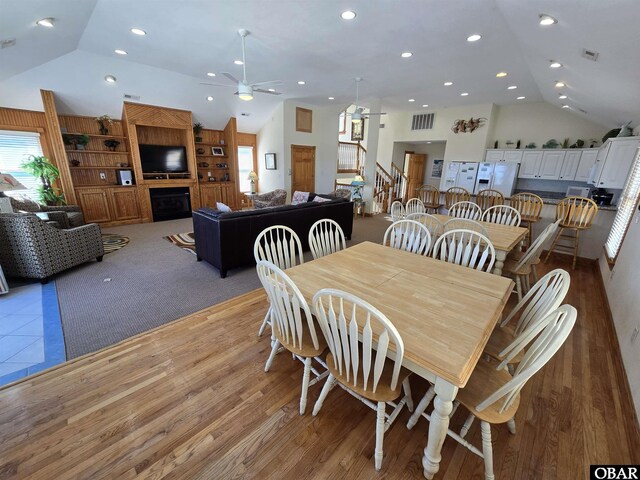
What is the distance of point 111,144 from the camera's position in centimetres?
614

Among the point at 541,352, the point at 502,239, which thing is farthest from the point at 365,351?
the point at 502,239

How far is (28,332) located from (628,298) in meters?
5.36

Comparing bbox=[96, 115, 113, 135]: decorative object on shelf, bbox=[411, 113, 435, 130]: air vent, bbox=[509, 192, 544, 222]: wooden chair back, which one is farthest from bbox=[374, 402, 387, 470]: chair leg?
bbox=[411, 113, 435, 130]: air vent

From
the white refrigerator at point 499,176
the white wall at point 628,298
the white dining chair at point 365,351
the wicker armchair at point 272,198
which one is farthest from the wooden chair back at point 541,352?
the white refrigerator at point 499,176

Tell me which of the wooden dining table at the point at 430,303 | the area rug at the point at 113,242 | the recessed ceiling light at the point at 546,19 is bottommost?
the area rug at the point at 113,242

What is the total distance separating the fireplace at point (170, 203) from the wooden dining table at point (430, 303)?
6.26m

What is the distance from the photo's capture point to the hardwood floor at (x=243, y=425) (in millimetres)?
1380

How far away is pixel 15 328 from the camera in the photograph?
2.41m

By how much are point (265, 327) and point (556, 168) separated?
24.7ft

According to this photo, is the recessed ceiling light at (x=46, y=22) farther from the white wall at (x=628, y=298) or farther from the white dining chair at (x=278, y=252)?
the white wall at (x=628, y=298)

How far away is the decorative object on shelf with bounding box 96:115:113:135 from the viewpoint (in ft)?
19.5

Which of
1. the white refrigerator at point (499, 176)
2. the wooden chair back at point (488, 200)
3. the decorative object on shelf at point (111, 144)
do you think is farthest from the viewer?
the white refrigerator at point (499, 176)

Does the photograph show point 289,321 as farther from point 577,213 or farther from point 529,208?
point 529,208

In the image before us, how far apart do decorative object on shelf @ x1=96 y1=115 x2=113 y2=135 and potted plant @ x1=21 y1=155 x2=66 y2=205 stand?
Answer: 1302 millimetres
